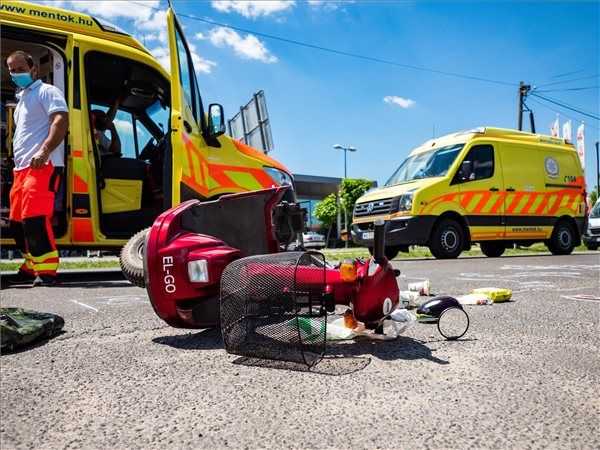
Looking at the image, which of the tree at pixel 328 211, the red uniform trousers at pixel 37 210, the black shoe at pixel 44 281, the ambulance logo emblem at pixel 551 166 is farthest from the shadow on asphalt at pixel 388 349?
the tree at pixel 328 211

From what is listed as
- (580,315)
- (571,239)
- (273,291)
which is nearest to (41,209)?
(273,291)

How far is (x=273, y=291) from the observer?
2.15 m

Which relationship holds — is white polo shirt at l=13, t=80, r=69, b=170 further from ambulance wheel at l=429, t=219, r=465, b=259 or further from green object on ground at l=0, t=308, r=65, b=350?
ambulance wheel at l=429, t=219, r=465, b=259

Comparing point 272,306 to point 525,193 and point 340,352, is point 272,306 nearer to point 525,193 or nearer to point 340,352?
point 340,352

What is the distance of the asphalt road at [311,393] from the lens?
135 cm

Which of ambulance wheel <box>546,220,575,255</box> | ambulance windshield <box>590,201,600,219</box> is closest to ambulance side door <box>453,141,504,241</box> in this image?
ambulance wheel <box>546,220,575,255</box>

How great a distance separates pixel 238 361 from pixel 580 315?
2240mm

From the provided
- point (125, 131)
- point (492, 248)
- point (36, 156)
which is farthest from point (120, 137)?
point (492, 248)

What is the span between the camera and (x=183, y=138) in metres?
4.71

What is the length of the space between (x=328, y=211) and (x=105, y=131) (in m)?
38.6

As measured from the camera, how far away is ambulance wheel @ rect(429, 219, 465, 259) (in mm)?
8992

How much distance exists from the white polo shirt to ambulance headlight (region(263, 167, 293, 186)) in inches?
84.0

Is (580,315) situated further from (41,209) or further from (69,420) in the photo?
(41,209)

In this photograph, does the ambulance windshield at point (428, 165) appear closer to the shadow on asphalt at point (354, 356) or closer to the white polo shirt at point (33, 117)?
the white polo shirt at point (33, 117)
